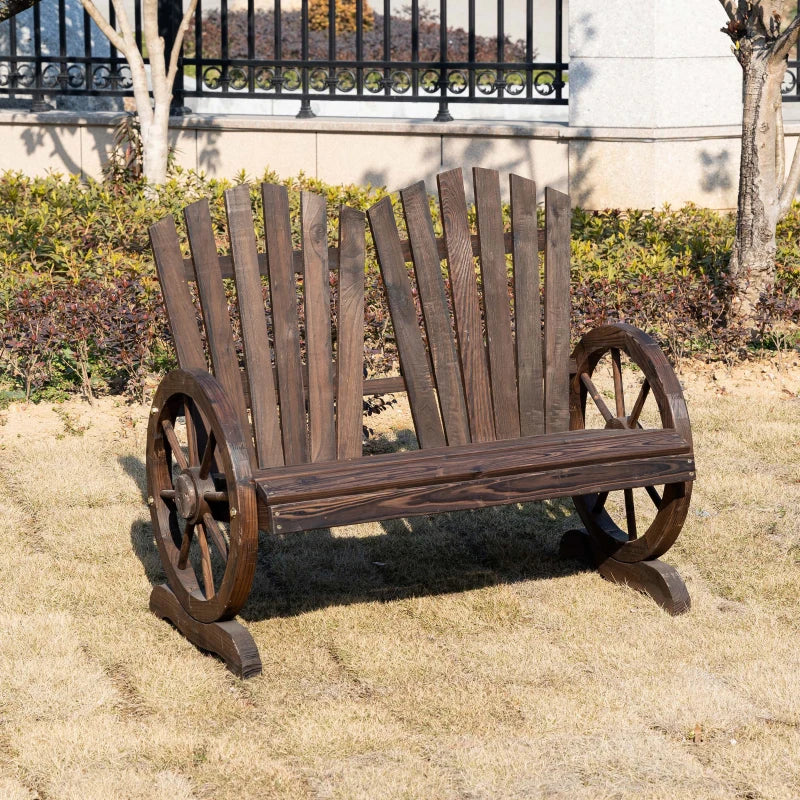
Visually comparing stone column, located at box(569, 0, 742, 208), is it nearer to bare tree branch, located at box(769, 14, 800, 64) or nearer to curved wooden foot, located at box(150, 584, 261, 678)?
bare tree branch, located at box(769, 14, 800, 64)

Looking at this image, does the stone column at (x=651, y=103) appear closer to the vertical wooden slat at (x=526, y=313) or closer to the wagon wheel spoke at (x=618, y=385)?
the vertical wooden slat at (x=526, y=313)

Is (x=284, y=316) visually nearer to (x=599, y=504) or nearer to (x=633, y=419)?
(x=633, y=419)

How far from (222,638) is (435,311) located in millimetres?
1474

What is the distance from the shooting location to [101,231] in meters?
8.23

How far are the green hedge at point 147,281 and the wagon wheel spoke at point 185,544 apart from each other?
96.3 inches

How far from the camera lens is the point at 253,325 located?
439 centimetres

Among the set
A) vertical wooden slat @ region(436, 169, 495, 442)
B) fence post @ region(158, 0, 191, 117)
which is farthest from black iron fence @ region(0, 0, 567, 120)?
vertical wooden slat @ region(436, 169, 495, 442)

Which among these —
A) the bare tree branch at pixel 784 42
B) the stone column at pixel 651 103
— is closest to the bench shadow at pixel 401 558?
the bare tree branch at pixel 784 42

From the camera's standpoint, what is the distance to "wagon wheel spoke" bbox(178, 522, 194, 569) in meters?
4.08

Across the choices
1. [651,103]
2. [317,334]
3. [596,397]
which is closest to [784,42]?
[651,103]

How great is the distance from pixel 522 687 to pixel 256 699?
0.80 meters

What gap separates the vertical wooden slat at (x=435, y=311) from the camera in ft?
15.2

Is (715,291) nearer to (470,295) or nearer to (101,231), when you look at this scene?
(470,295)

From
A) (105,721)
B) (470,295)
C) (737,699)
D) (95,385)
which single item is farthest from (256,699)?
(95,385)
